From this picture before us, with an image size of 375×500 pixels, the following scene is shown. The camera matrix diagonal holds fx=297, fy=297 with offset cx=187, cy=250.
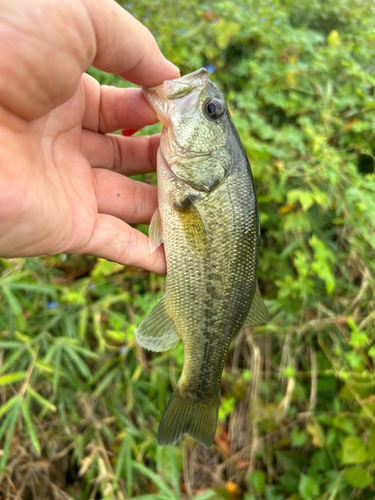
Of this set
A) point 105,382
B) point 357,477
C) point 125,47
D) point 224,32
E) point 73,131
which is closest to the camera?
point 125,47

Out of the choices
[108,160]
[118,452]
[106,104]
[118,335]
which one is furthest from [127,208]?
[118,452]

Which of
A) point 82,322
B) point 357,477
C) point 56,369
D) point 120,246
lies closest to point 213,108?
point 120,246

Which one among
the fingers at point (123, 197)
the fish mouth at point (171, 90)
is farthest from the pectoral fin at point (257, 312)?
the fish mouth at point (171, 90)

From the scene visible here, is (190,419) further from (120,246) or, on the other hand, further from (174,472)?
(120,246)

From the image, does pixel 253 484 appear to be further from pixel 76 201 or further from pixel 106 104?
pixel 106 104

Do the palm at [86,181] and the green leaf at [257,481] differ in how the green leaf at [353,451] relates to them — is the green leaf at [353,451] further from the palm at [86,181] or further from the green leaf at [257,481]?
the palm at [86,181]

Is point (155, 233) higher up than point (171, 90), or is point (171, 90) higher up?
point (171, 90)

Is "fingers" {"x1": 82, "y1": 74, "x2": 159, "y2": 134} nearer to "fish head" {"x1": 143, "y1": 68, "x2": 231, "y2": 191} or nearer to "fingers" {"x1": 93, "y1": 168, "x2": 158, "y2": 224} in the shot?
"fish head" {"x1": 143, "y1": 68, "x2": 231, "y2": 191}
